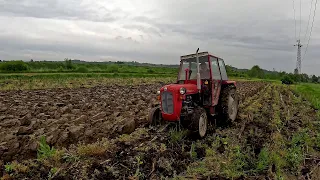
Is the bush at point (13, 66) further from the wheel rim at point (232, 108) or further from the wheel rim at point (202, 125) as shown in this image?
the wheel rim at point (202, 125)

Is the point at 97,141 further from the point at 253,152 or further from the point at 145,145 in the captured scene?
the point at 253,152

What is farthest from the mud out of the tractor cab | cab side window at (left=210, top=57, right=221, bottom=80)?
cab side window at (left=210, top=57, right=221, bottom=80)

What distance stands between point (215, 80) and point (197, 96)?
0.69 m

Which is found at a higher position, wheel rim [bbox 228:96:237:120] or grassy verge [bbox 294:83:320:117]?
wheel rim [bbox 228:96:237:120]

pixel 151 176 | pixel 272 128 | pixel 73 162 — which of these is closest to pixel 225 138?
pixel 272 128

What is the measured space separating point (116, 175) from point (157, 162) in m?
0.84

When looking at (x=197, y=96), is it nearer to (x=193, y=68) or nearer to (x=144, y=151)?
(x=193, y=68)

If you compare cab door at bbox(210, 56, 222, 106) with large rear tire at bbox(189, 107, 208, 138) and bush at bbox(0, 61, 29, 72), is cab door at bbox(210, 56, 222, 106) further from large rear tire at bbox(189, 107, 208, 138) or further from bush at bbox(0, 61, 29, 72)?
bush at bbox(0, 61, 29, 72)

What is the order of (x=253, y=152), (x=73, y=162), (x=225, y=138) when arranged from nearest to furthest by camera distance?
(x=73, y=162) → (x=253, y=152) → (x=225, y=138)

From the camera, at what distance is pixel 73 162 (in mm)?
5039

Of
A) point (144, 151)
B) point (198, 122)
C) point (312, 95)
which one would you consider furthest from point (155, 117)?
point (312, 95)

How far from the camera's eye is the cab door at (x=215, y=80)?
300 inches

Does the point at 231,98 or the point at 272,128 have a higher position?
the point at 231,98

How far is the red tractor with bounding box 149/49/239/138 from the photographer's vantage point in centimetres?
670
